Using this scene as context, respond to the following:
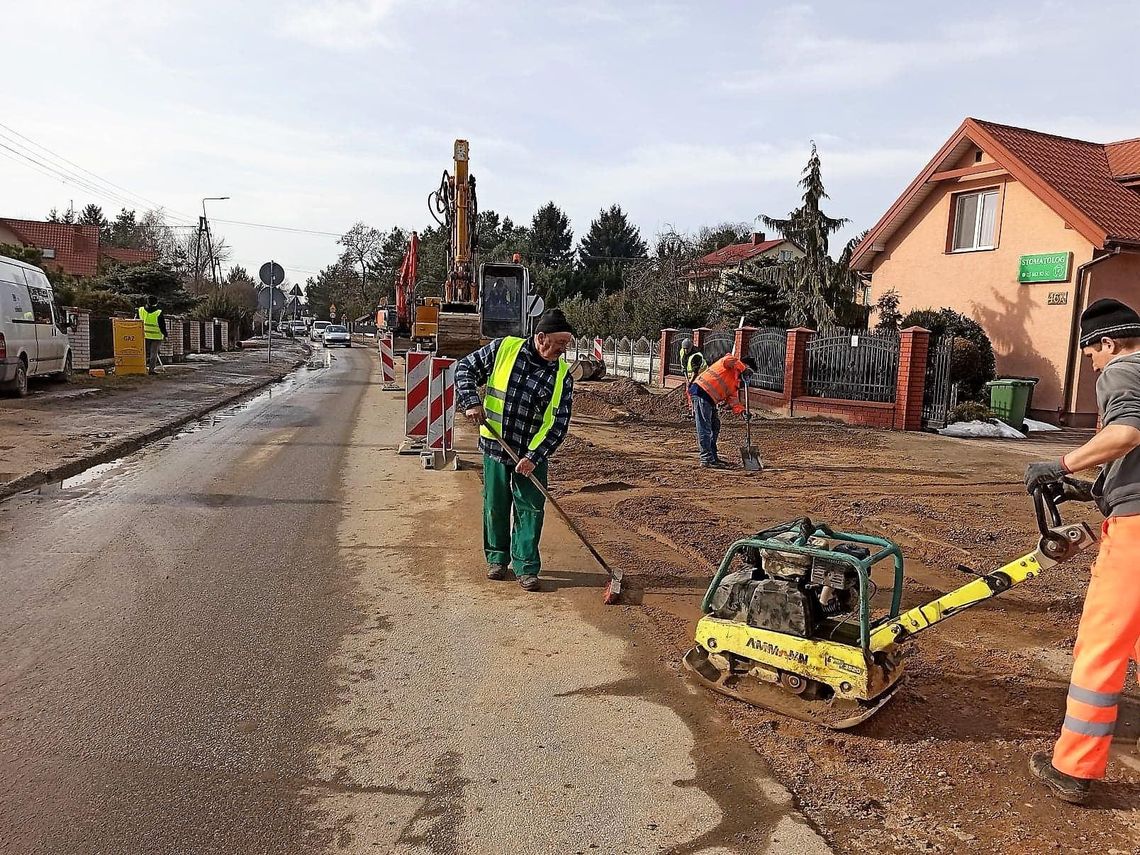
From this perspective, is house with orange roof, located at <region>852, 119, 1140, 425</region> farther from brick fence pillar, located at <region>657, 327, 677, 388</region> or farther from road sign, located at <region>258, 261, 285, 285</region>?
road sign, located at <region>258, 261, 285, 285</region>

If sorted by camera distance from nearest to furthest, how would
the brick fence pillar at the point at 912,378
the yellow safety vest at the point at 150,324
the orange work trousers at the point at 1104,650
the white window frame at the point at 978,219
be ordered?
the orange work trousers at the point at 1104,650 < the brick fence pillar at the point at 912,378 < the white window frame at the point at 978,219 < the yellow safety vest at the point at 150,324

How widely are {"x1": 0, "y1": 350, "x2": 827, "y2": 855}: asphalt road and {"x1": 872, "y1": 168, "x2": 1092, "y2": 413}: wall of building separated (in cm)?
1467

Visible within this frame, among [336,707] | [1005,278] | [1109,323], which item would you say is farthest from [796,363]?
[336,707]

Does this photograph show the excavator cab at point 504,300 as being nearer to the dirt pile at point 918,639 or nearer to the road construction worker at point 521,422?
Result: the dirt pile at point 918,639

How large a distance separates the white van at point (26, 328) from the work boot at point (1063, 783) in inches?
613

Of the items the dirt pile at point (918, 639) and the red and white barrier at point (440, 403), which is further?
the red and white barrier at point (440, 403)

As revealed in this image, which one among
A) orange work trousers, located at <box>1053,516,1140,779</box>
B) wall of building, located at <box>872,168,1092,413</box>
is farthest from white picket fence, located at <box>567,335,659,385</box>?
orange work trousers, located at <box>1053,516,1140,779</box>

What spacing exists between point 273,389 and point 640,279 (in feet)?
93.3

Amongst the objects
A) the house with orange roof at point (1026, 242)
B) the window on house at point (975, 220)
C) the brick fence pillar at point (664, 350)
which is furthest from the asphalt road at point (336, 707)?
the brick fence pillar at point (664, 350)

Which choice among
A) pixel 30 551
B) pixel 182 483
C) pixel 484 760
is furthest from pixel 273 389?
pixel 484 760

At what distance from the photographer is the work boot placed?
119 inches

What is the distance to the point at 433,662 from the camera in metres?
4.23

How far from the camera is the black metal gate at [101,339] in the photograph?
2123cm

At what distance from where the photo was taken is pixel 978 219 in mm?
19562
